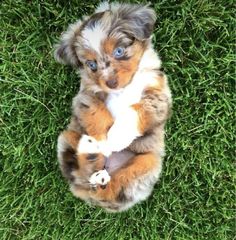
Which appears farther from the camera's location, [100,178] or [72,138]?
[72,138]

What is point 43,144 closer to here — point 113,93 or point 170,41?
point 113,93

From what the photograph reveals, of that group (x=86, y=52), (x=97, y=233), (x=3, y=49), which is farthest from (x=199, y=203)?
(x=3, y=49)

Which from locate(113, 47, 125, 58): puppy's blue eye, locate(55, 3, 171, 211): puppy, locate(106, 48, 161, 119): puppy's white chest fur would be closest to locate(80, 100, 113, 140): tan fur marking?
locate(55, 3, 171, 211): puppy

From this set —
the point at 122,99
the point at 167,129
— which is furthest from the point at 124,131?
the point at 167,129

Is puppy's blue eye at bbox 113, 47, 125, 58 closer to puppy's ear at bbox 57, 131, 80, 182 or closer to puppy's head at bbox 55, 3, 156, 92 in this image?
puppy's head at bbox 55, 3, 156, 92

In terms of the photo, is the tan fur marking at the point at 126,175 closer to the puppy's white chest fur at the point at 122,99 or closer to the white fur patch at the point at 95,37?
the puppy's white chest fur at the point at 122,99

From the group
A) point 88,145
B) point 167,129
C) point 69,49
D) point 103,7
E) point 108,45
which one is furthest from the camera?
point 167,129

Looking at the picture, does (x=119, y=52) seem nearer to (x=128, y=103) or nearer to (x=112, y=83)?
(x=112, y=83)
